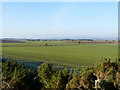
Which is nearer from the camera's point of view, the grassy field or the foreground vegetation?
the foreground vegetation

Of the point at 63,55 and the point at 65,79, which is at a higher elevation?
the point at 65,79

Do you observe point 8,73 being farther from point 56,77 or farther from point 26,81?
point 56,77

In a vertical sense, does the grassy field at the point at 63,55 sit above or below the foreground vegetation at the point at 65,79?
below

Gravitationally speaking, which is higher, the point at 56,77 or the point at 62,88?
the point at 56,77

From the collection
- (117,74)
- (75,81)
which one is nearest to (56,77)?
(75,81)

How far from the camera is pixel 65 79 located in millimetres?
4020

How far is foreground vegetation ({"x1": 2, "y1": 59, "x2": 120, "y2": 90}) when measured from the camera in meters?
3.60

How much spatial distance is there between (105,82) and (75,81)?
39.3 inches

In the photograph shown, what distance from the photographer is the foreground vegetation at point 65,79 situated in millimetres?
3598

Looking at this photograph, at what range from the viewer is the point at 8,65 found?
4.60 m

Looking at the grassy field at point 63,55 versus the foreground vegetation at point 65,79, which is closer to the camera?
the foreground vegetation at point 65,79

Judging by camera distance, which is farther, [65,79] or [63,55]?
[63,55]

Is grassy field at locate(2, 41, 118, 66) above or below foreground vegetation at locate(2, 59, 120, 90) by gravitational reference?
below

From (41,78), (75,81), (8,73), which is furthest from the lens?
(41,78)
